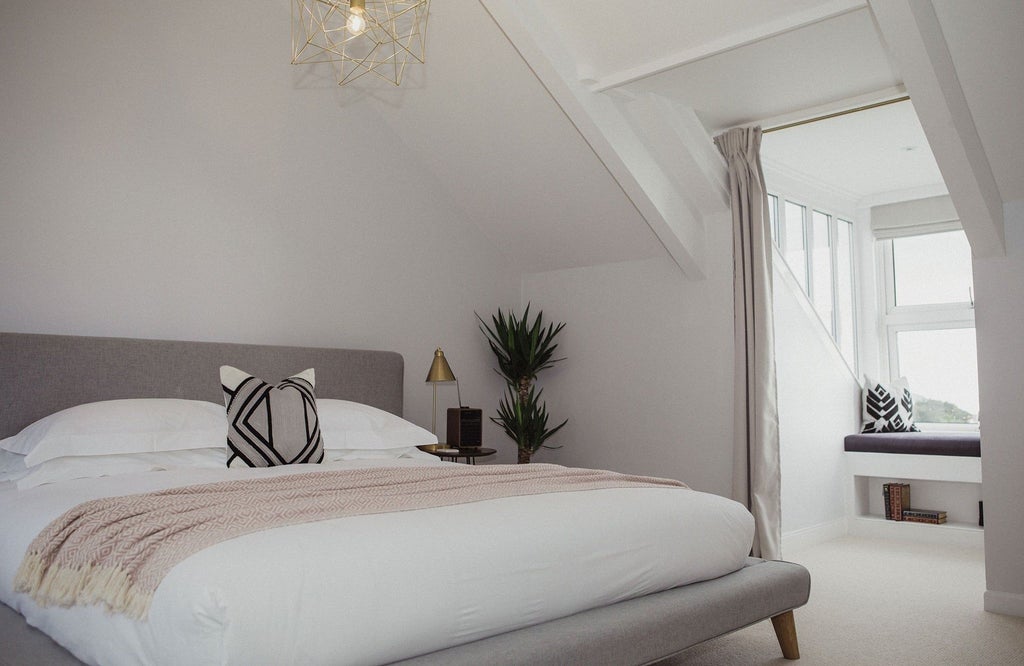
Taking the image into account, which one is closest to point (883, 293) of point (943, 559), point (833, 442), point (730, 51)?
point (833, 442)

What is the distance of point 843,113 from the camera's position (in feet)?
13.8

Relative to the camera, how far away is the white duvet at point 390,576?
1558 mm

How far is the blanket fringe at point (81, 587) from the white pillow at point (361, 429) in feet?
5.11

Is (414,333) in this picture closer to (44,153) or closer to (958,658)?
(44,153)

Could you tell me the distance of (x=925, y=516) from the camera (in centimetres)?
521

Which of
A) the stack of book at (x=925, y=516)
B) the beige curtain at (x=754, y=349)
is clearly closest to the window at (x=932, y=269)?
the stack of book at (x=925, y=516)

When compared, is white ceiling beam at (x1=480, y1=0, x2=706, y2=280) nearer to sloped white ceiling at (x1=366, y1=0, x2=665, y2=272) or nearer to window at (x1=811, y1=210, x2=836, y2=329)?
sloped white ceiling at (x1=366, y1=0, x2=665, y2=272)

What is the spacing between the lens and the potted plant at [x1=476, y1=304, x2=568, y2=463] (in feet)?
16.6

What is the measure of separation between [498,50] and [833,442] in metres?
3.30

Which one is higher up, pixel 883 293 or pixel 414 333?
pixel 883 293

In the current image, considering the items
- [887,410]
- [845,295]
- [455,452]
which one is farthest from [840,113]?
[455,452]

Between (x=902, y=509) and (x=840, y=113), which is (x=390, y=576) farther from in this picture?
(x=902, y=509)

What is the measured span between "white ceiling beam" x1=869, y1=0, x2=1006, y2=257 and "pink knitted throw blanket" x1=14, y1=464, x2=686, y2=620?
193 centimetres

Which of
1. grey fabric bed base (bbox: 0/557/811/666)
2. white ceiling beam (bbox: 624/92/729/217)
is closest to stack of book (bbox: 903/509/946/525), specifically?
white ceiling beam (bbox: 624/92/729/217)
